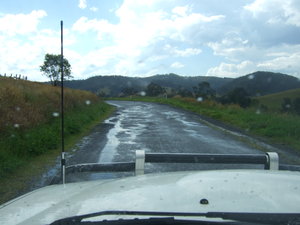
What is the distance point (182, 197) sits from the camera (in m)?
2.29

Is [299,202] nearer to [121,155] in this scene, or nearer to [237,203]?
[237,203]

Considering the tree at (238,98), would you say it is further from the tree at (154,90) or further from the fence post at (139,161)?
the fence post at (139,161)

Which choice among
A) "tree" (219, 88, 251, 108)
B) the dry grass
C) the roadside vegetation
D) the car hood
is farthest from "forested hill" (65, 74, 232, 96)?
the car hood

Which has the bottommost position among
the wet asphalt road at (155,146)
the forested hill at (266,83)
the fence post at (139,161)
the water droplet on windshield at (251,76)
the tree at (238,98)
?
the wet asphalt road at (155,146)

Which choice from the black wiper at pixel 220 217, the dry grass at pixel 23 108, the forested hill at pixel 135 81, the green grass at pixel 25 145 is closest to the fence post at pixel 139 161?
the black wiper at pixel 220 217

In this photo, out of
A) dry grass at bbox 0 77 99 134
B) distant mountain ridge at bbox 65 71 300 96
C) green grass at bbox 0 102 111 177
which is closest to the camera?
green grass at bbox 0 102 111 177

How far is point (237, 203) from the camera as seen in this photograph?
6.95ft

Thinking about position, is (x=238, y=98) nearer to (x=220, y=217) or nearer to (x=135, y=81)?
(x=220, y=217)

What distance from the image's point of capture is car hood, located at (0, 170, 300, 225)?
2.11 m

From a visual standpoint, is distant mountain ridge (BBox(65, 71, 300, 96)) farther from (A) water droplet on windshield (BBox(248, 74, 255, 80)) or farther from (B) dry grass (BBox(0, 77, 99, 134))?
(B) dry grass (BBox(0, 77, 99, 134))

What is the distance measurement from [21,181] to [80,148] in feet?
13.6

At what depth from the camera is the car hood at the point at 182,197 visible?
2.11m

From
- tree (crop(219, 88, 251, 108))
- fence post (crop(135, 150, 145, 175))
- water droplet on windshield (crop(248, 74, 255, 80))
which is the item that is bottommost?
tree (crop(219, 88, 251, 108))

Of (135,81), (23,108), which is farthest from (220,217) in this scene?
(135,81)
